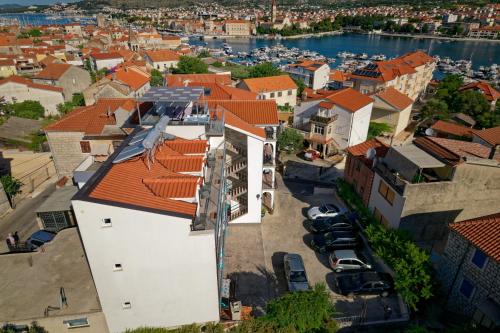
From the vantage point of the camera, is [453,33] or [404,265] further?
[453,33]

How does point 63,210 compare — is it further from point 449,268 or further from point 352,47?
point 352,47

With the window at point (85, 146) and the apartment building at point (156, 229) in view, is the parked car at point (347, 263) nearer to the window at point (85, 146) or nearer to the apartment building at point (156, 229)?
the apartment building at point (156, 229)

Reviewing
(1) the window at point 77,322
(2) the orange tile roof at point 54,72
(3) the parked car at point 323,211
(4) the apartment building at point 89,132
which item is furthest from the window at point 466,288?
(2) the orange tile roof at point 54,72

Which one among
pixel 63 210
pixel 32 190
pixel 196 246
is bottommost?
pixel 32 190

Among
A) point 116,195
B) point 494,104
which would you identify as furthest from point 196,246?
point 494,104

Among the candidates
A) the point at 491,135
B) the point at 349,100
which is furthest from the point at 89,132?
the point at 491,135

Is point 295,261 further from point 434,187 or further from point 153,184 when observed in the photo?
point 153,184

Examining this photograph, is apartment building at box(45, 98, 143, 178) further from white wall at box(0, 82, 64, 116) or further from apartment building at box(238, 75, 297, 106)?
white wall at box(0, 82, 64, 116)

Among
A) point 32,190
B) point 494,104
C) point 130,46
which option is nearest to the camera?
point 32,190
